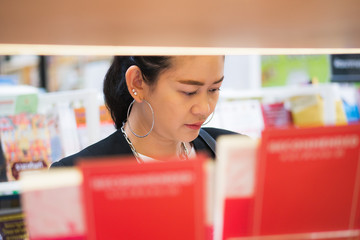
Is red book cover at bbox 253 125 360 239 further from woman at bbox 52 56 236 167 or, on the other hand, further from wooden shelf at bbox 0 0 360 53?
woman at bbox 52 56 236 167

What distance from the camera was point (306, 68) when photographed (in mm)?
4852

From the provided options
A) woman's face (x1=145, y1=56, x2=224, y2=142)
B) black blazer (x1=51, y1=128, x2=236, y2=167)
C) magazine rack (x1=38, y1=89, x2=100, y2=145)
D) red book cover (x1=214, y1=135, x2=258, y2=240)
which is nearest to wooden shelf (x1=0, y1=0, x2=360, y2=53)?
red book cover (x1=214, y1=135, x2=258, y2=240)

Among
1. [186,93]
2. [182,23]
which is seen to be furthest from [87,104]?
[182,23]

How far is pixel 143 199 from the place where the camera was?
0.44 meters

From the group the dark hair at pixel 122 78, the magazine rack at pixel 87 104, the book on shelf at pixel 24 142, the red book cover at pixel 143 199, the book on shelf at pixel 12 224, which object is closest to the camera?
the red book cover at pixel 143 199

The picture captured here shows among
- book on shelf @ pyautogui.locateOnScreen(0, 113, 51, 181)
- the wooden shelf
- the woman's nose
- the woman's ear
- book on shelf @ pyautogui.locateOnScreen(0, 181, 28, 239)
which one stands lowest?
book on shelf @ pyautogui.locateOnScreen(0, 181, 28, 239)

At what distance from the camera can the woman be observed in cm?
118

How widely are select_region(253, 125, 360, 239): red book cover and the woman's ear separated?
0.91 meters

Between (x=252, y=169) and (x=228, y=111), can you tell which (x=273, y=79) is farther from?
(x=252, y=169)

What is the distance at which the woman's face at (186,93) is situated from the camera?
1.15 meters

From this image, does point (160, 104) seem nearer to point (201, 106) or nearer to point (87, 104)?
point (201, 106)

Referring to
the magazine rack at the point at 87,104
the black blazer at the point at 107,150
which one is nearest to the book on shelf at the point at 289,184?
the black blazer at the point at 107,150

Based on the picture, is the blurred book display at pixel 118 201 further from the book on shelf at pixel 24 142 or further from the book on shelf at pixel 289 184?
the book on shelf at pixel 24 142

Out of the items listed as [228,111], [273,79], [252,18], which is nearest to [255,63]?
[273,79]
